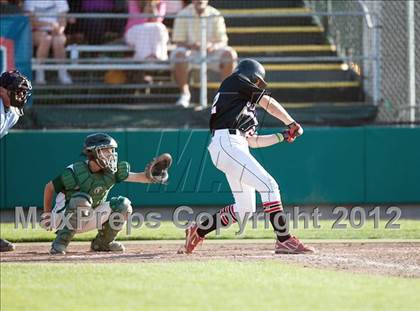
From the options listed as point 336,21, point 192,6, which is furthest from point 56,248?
point 336,21

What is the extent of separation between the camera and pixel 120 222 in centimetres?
1007

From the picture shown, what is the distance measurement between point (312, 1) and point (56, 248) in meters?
10.7

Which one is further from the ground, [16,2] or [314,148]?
[16,2]

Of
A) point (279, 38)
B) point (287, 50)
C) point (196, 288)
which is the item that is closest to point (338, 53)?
point (287, 50)

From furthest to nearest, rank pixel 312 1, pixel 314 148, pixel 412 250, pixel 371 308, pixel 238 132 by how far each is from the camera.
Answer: pixel 312 1
pixel 314 148
pixel 412 250
pixel 238 132
pixel 371 308

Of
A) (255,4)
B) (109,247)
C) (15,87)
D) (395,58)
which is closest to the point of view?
(15,87)

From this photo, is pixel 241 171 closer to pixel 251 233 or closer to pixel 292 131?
pixel 292 131

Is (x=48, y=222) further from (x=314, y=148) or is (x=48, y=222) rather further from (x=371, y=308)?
(x=314, y=148)

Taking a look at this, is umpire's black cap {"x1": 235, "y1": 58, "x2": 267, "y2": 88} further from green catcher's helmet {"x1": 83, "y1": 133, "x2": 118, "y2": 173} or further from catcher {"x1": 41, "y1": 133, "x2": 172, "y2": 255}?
green catcher's helmet {"x1": 83, "y1": 133, "x2": 118, "y2": 173}

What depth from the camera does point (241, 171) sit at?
9.52m

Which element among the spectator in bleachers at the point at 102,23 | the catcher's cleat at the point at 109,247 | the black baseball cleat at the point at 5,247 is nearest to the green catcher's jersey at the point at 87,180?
the catcher's cleat at the point at 109,247

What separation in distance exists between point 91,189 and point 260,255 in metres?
1.80

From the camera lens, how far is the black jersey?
9633mm

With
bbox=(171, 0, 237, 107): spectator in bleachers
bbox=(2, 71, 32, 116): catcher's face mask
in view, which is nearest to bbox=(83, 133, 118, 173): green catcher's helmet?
bbox=(2, 71, 32, 116): catcher's face mask
